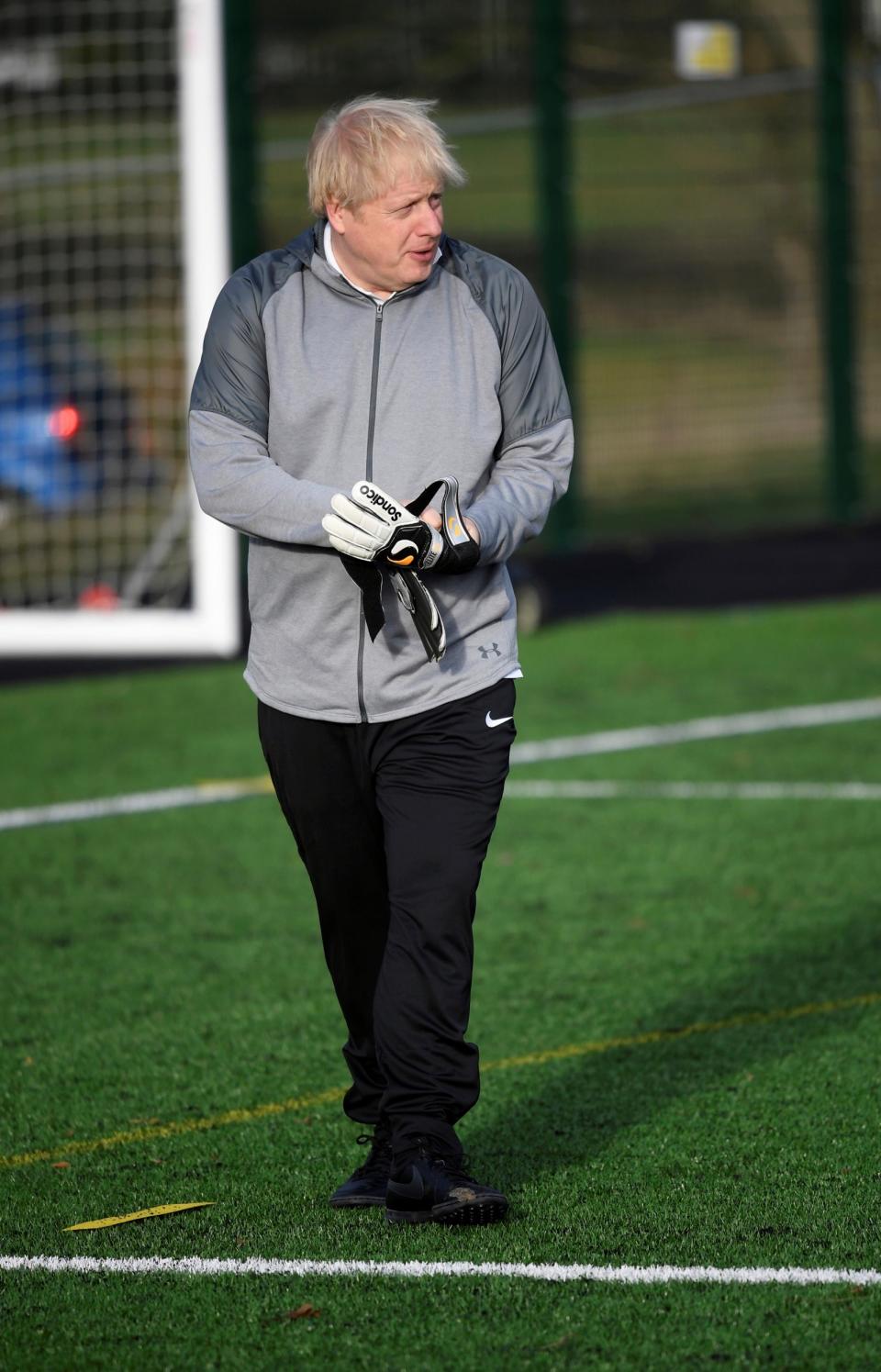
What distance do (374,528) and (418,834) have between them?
631mm

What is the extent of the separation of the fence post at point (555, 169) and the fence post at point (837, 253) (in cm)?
235

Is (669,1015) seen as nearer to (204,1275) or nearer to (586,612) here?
(204,1275)

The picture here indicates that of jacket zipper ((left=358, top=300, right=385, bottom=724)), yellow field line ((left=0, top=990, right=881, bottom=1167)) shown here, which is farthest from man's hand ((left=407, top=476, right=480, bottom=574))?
yellow field line ((left=0, top=990, right=881, bottom=1167))

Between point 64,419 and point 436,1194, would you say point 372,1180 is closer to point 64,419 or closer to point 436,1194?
point 436,1194

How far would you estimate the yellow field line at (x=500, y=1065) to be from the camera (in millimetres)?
4582

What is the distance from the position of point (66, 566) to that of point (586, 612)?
344cm

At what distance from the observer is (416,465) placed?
390 cm

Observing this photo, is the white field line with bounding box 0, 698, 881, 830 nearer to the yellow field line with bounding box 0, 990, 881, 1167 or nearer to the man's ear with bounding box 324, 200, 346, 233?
the yellow field line with bounding box 0, 990, 881, 1167

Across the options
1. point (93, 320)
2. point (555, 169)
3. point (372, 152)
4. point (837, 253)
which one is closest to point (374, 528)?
point (372, 152)

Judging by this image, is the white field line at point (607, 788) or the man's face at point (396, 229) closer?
the man's face at point (396, 229)

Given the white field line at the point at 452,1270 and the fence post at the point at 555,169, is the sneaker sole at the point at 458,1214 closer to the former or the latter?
the white field line at the point at 452,1270

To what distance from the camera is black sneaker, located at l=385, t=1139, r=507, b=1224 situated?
393 centimetres

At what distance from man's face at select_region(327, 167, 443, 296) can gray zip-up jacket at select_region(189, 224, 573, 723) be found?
3.0 inches

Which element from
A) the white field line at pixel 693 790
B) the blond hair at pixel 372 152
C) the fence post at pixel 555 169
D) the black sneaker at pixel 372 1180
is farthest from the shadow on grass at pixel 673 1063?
the fence post at pixel 555 169
